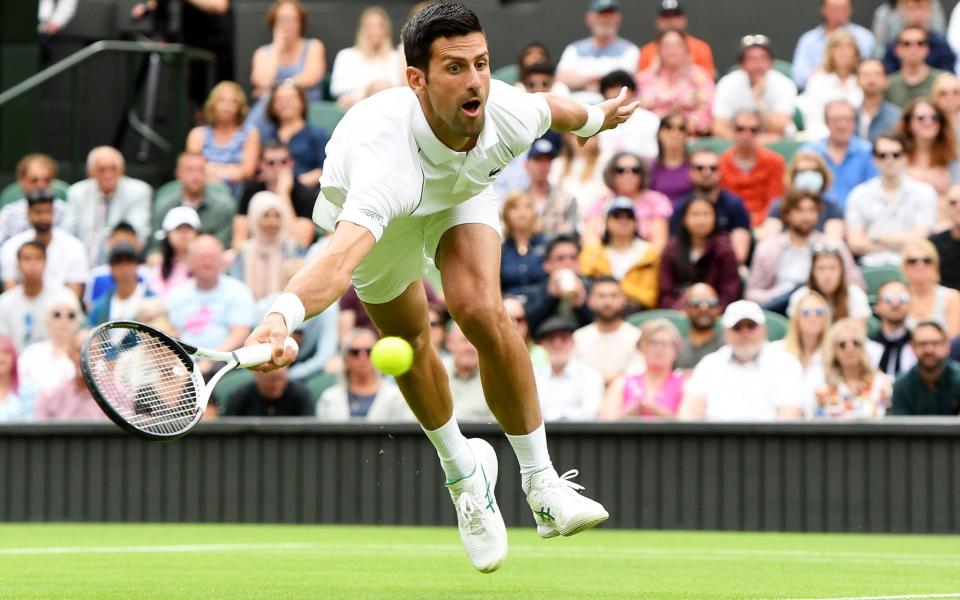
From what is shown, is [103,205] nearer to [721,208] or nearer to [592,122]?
[721,208]

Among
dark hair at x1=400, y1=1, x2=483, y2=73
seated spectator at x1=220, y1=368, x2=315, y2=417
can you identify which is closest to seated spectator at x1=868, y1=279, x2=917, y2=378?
seated spectator at x1=220, y1=368, x2=315, y2=417

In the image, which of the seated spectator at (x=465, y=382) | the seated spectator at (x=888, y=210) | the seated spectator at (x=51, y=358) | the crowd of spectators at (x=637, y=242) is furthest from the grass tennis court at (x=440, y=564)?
the seated spectator at (x=888, y=210)

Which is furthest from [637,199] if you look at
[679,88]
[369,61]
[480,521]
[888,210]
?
[480,521]

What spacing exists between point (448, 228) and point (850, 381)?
5.06m

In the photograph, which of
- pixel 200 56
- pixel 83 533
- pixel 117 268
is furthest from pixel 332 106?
pixel 83 533

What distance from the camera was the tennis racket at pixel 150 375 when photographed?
4977 millimetres

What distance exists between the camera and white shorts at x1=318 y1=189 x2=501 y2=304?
6695 millimetres

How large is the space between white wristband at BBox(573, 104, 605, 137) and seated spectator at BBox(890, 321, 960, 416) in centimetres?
444

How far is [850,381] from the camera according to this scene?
11.0m

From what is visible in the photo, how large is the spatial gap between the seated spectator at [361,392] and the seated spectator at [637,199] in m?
2.09

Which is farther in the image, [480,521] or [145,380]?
[480,521]

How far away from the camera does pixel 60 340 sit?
1245 centimetres

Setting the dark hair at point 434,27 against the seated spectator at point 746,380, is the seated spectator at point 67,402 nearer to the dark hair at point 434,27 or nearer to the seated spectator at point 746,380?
the seated spectator at point 746,380

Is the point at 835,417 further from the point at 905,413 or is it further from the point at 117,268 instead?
the point at 117,268
